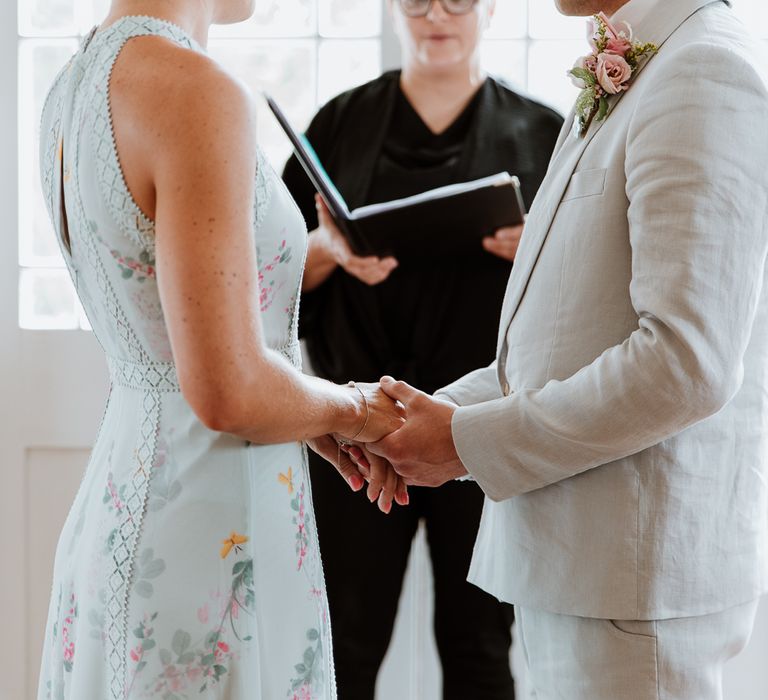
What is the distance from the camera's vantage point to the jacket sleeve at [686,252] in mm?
1057

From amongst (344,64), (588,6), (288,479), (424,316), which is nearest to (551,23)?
(344,64)

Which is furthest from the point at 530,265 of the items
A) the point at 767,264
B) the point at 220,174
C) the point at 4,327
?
the point at 4,327

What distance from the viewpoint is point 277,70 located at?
2.38 metres

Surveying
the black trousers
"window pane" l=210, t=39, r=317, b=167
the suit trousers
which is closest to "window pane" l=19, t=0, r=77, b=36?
"window pane" l=210, t=39, r=317, b=167

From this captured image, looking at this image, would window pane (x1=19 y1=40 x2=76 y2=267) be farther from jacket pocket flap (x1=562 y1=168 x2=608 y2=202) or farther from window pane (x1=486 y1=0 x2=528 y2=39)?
jacket pocket flap (x1=562 y1=168 x2=608 y2=202)

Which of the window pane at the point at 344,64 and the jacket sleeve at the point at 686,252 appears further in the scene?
the window pane at the point at 344,64

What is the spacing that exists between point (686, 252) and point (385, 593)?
4.21 feet

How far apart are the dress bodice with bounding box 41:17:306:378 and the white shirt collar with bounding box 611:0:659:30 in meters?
0.52

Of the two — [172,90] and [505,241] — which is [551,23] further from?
[172,90]

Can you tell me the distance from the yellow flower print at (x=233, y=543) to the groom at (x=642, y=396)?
12.2 inches

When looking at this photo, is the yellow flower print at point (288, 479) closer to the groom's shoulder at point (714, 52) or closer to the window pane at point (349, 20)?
the groom's shoulder at point (714, 52)

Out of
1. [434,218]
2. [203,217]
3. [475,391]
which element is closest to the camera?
[203,217]

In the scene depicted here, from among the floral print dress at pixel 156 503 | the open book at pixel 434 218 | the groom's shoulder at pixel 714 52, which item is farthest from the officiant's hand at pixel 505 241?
the floral print dress at pixel 156 503

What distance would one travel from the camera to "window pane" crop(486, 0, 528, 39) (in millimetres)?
2346
